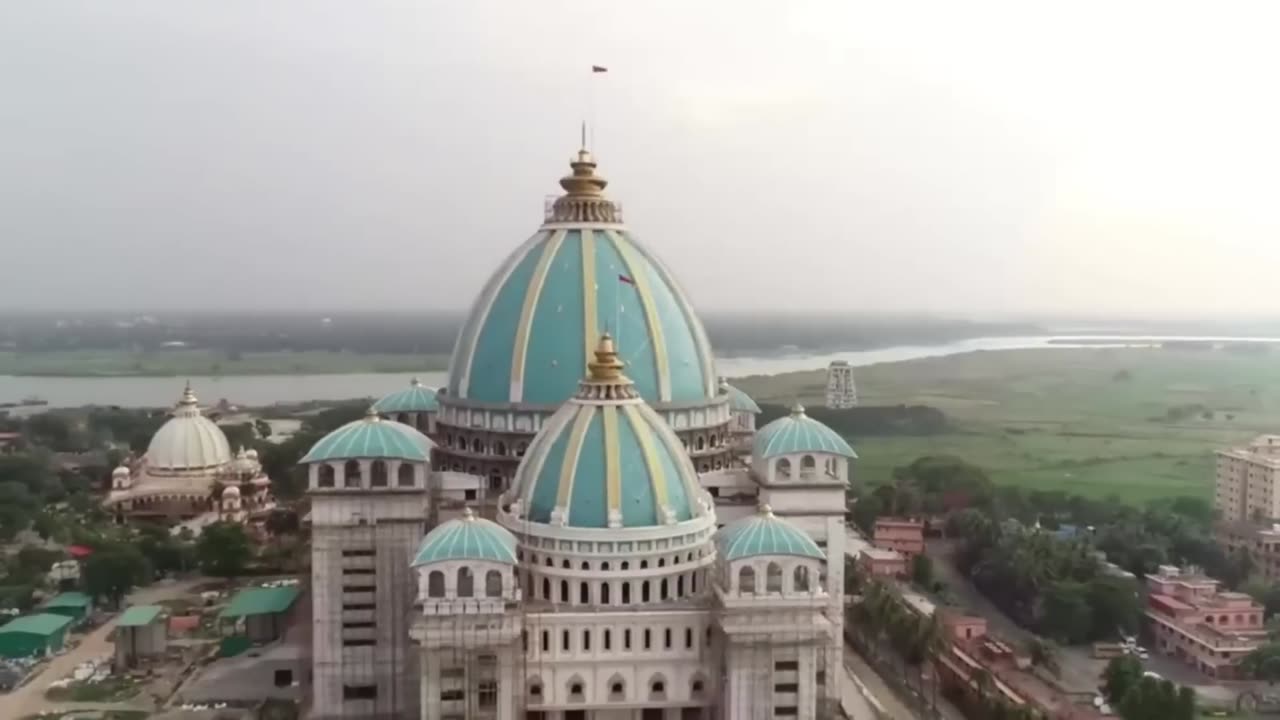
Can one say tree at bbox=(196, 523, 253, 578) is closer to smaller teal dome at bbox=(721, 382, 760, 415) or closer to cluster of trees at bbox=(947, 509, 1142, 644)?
smaller teal dome at bbox=(721, 382, 760, 415)

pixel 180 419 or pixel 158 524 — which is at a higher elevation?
pixel 180 419

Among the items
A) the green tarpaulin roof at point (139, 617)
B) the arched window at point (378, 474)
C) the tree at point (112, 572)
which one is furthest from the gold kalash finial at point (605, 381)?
the tree at point (112, 572)

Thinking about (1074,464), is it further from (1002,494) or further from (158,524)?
(158,524)

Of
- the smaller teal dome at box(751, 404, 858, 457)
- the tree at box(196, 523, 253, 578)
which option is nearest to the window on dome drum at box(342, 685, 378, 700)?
the smaller teal dome at box(751, 404, 858, 457)

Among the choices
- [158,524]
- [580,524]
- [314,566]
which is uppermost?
[580,524]

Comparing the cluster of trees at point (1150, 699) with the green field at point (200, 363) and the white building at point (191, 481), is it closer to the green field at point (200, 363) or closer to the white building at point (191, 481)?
the white building at point (191, 481)

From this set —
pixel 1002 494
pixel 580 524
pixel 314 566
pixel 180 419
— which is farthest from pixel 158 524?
pixel 1002 494
